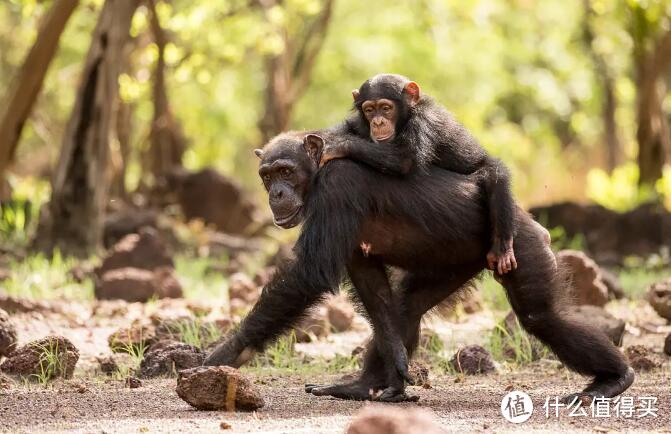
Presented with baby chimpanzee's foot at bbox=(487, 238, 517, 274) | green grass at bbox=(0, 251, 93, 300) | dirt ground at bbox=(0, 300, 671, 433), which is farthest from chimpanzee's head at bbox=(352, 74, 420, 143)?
green grass at bbox=(0, 251, 93, 300)

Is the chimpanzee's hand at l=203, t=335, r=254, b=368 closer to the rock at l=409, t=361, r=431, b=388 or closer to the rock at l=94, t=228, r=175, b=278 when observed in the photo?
the rock at l=409, t=361, r=431, b=388

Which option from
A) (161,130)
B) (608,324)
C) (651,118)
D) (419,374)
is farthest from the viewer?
(161,130)

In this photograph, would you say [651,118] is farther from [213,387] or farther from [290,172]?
[213,387]

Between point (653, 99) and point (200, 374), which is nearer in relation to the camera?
point (200, 374)

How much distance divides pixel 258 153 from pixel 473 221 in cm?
120

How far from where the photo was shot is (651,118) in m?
17.0

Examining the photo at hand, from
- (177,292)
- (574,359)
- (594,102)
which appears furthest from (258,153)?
(594,102)

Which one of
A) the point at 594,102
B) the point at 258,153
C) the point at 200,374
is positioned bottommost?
the point at 200,374

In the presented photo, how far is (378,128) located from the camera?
5.70 meters

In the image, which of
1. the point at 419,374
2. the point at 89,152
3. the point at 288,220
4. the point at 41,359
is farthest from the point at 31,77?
the point at 419,374

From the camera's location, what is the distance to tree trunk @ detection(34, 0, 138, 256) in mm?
11555

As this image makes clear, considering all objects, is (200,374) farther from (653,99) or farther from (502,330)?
(653,99)

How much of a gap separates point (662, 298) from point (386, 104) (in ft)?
10.9

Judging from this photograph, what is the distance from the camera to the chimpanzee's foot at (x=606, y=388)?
5.40 m
